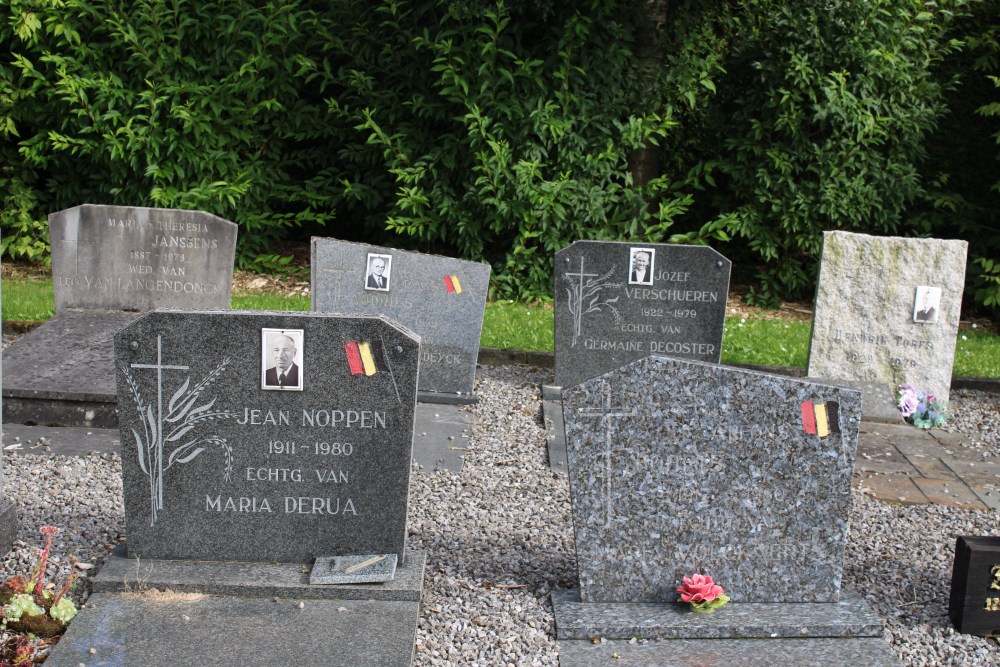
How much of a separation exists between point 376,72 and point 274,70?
3.65ft

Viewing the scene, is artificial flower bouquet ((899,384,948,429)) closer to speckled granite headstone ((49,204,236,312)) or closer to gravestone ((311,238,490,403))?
gravestone ((311,238,490,403))

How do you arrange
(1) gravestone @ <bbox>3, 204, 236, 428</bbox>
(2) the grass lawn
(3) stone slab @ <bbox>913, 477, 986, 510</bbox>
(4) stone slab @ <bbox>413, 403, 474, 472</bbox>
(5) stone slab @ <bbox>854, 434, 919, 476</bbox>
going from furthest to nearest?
(2) the grass lawn < (1) gravestone @ <bbox>3, 204, 236, 428</bbox> < (5) stone slab @ <bbox>854, 434, 919, 476</bbox> < (4) stone slab @ <bbox>413, 403, 474, 472</bbox> < (3) stone slab @ <bbox>913, 477, 986, 510</bbox>

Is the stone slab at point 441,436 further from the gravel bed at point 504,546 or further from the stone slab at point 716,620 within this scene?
the stone slab at point 716,620

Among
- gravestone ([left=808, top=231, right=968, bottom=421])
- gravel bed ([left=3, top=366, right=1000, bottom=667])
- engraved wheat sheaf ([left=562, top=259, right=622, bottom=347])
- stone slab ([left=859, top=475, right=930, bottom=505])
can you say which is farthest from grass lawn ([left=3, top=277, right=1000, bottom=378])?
gravel bed ([left=3, top=366, right=1000, bottom=667])

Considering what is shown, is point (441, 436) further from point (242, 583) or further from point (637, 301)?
point (242, 583)

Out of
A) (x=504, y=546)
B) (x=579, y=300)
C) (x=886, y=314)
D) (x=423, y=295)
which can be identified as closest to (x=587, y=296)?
(x=579, y=300)

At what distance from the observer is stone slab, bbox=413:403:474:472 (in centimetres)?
577

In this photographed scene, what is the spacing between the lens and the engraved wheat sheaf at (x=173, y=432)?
3.87 meters

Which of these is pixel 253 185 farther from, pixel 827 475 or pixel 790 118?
pixel 827 475

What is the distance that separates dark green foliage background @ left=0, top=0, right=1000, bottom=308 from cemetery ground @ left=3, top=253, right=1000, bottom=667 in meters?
4.00

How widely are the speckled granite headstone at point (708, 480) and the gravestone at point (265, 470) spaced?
2.34ft

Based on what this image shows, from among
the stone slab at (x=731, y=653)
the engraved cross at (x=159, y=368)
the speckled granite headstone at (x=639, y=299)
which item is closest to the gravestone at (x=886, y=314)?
the speckled granite headstone at (x=639, y=299)

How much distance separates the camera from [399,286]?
23.4 feet

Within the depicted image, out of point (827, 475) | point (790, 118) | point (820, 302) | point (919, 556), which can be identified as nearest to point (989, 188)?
point (790, 118)
